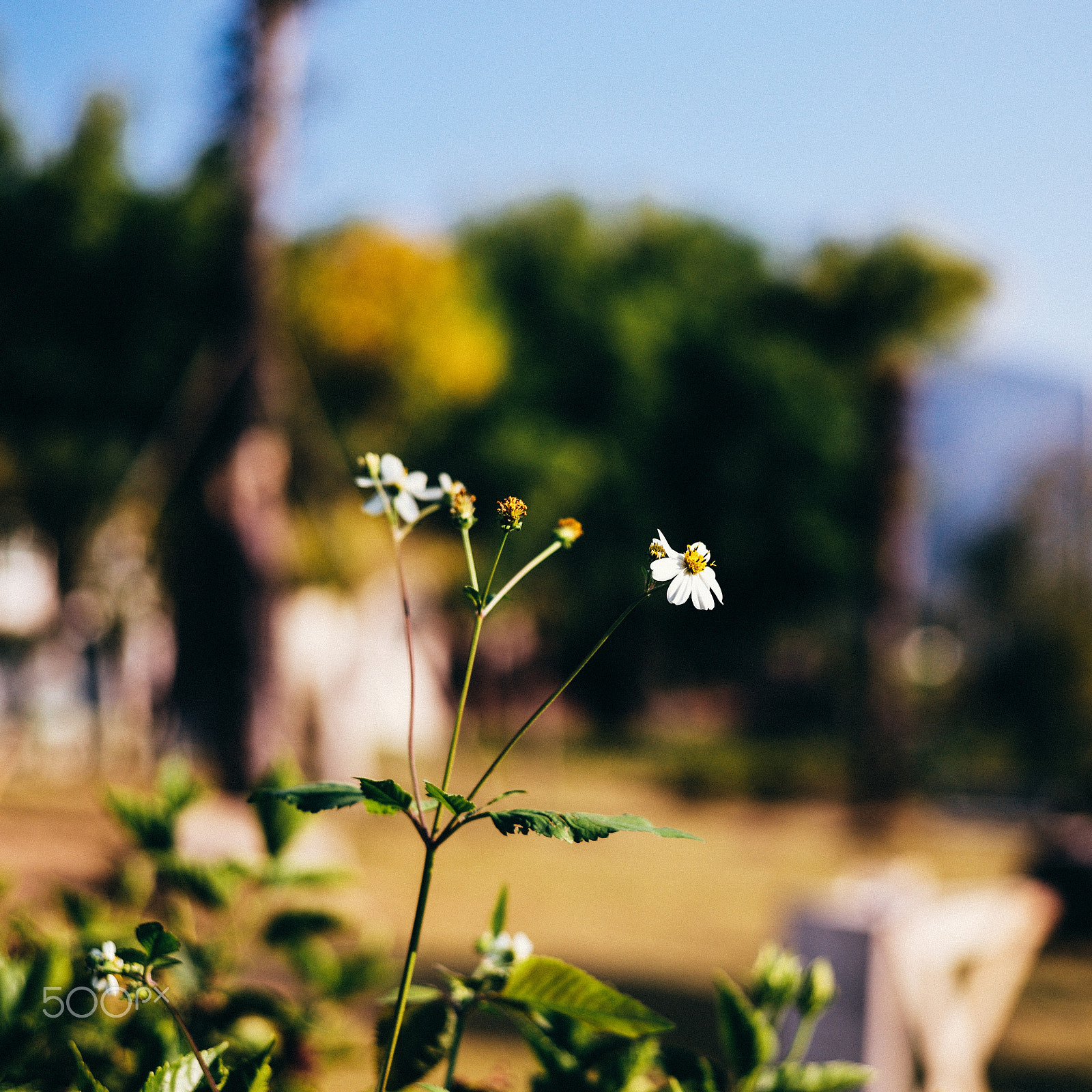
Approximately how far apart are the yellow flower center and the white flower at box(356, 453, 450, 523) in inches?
10.0

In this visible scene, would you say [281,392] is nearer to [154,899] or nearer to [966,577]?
[154,899]

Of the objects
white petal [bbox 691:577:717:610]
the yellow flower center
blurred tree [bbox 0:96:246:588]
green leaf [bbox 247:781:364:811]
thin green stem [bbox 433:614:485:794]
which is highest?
blurred tree [bbox 0:96:246:588]

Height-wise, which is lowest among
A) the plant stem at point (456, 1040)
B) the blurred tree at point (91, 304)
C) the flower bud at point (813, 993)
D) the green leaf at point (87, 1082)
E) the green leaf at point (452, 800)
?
the flower bud at point (813, 993)

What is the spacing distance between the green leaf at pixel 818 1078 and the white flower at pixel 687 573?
2.18 feet

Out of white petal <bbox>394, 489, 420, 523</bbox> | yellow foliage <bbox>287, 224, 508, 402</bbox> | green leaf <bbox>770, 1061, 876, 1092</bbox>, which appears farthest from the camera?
yellow foliage <bbox>287, 224, 508, 402</bbox>

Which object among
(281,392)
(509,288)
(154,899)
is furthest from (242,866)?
(509,288)

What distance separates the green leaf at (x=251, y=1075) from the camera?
0.97 m

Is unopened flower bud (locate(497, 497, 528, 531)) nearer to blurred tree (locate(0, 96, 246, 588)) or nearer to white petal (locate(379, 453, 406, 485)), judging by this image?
white petal (locate(379, 453, 406, 485))

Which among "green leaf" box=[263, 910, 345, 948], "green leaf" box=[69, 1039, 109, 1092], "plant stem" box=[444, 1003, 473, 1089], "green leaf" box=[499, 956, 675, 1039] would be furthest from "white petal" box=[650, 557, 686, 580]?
"green leaf" box=[263, 910, 345, 948]

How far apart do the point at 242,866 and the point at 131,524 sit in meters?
11.7

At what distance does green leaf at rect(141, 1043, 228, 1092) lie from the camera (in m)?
0.98

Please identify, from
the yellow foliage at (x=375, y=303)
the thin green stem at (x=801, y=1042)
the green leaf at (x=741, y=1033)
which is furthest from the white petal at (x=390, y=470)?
the yellow foliage at (x=375, y=303)

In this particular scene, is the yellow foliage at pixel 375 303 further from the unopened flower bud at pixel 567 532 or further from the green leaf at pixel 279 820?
the unopened flower bud at pixel 567 532

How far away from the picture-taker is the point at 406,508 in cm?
106
